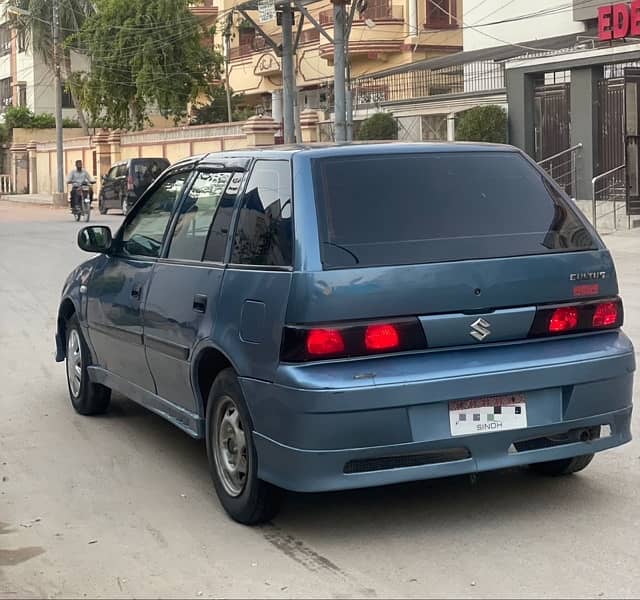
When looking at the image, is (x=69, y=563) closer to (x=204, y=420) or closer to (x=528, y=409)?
(x=204, y=420)

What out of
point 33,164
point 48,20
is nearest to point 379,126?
point 48,20

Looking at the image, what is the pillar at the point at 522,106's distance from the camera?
2775cm

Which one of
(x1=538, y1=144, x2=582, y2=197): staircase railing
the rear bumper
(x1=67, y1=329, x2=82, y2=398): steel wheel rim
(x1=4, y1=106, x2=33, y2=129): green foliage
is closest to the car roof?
the rear bumper

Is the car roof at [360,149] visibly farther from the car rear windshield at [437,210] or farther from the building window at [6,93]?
the building window at [6,93]

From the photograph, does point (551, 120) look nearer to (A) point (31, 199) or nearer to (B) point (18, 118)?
(A) point (31, 199)

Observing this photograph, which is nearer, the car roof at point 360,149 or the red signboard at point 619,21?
the car roof at point 360,149

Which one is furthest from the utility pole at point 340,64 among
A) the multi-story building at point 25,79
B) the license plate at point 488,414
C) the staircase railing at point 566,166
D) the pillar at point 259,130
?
the multi-story building at point 25,79

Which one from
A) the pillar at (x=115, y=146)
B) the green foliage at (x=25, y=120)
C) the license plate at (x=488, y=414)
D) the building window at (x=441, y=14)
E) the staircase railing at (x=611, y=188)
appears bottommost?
the license plate at (x=488, y=414)

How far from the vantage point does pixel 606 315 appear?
5.61 metres

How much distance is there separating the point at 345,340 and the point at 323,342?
94mm

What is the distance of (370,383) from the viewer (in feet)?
16.4

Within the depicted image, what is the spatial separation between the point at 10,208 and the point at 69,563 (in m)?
43.5

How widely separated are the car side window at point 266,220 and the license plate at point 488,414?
986 mm

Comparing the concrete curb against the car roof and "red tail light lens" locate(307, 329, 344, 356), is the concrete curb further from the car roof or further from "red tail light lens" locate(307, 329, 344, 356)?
"red tail light lens" locate(307, 329, 344, 356)
